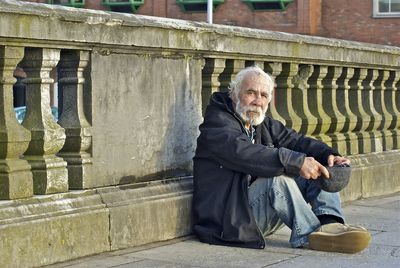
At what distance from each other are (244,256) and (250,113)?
965mm

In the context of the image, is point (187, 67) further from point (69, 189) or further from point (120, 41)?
point (69, 189)

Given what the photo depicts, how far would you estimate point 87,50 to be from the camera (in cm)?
666

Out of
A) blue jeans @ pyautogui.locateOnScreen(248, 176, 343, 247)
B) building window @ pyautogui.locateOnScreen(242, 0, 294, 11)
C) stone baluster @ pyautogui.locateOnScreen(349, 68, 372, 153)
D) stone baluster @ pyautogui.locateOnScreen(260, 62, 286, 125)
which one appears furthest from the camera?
building window @ pyautogui.locateOnScreen(242, 0, 294, 11)

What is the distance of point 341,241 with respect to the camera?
6.99m

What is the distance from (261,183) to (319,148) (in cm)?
66

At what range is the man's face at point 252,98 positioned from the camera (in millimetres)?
7254

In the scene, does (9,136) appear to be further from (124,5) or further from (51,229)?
(124,5)

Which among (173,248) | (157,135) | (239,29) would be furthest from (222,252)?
(239,29)

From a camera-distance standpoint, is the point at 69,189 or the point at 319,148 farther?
the point at 319,148

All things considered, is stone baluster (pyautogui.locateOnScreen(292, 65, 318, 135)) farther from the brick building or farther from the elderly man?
the brick building

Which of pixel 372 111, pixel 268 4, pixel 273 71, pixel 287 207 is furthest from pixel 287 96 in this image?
pixel 268 4

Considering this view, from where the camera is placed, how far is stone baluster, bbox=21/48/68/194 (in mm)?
6375

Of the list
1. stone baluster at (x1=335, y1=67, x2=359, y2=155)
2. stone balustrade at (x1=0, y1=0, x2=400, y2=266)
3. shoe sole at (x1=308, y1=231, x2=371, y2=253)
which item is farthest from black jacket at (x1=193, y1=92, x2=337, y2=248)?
stone baluster at (x1=335, y1=67, x2=359, y2=155)

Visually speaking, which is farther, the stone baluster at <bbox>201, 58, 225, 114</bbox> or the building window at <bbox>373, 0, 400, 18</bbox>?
the building window at <bbox>373, 0, 400, 18</bbox>
